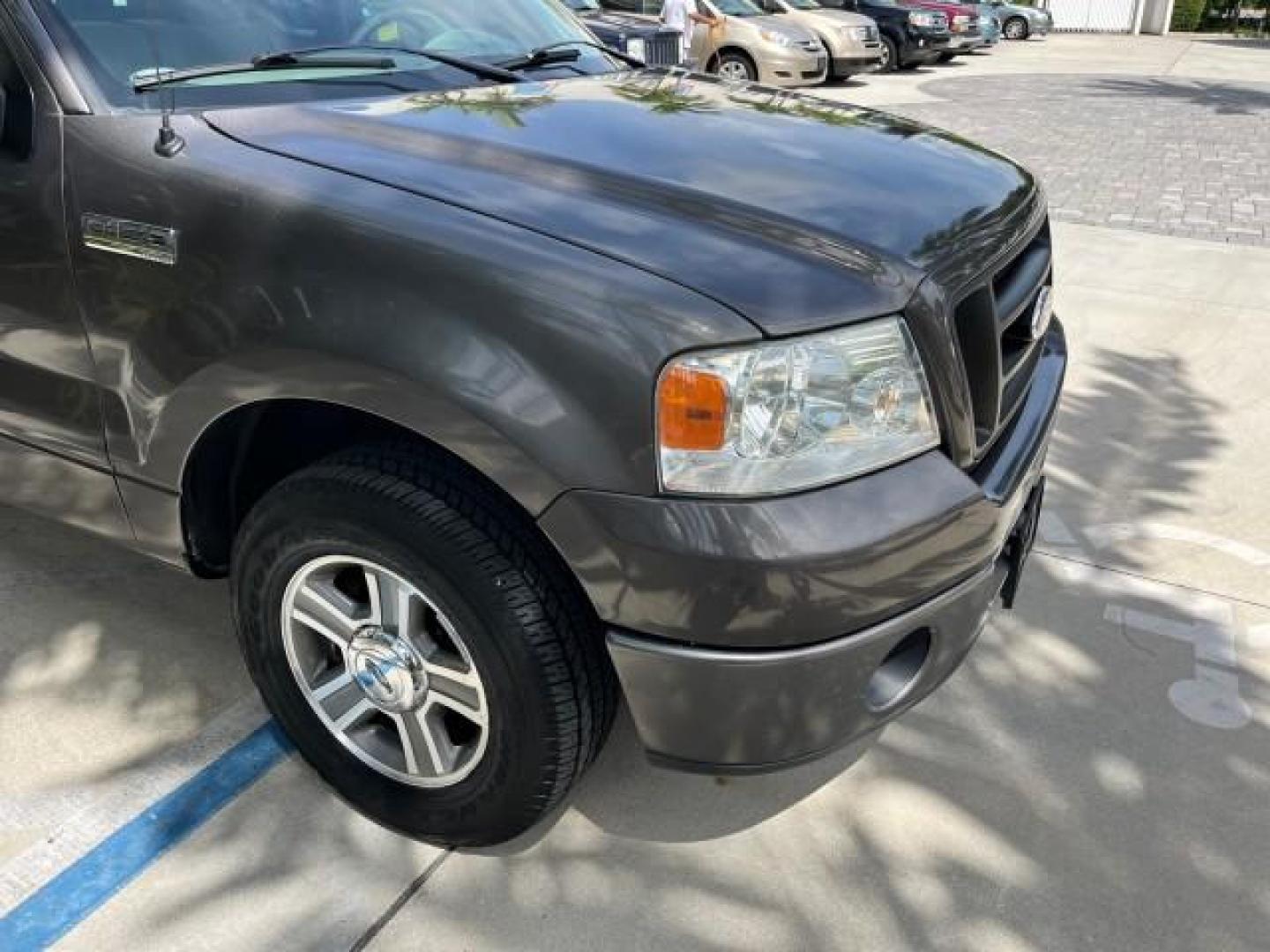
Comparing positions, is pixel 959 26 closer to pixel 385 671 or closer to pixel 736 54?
pixel 736 54

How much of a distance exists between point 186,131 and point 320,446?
648mm

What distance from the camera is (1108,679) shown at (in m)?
2.81

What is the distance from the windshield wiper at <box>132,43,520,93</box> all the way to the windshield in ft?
0.04

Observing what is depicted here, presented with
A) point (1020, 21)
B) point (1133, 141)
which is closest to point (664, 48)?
point (1133, 141)

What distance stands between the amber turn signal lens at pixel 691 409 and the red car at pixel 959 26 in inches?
731

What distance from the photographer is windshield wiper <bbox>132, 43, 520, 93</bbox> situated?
2266mm

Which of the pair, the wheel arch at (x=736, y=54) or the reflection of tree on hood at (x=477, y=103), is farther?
the wheel arch at (x=736, y=54)

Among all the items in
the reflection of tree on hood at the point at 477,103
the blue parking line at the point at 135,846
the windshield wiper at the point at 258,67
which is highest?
the windshield wiper at the point at 258,67

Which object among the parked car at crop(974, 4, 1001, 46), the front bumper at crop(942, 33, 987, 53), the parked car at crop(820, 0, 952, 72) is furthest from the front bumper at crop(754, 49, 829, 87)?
the parked car at crop(974, 4, 1001, 46)

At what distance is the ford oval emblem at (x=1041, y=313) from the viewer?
244 centimetres

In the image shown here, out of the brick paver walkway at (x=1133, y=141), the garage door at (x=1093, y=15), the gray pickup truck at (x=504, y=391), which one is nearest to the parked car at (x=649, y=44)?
the gray pickup truck at (x=504, y=391)

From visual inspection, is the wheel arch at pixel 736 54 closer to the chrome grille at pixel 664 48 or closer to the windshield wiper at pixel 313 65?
the chrome grille at pixel 664 48

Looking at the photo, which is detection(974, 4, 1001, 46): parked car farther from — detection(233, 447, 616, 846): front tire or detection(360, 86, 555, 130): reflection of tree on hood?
detection(233, 447, 616, 846): front tire

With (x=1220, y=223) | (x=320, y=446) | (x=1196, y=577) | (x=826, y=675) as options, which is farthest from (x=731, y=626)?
(x=1220, y=223)
